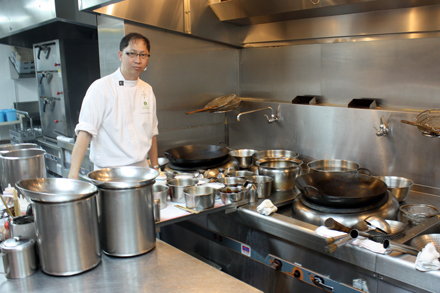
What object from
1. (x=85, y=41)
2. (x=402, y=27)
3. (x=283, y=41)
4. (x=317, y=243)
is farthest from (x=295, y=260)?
(x=85, y=41)

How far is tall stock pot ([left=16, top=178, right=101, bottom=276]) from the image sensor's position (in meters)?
1.15

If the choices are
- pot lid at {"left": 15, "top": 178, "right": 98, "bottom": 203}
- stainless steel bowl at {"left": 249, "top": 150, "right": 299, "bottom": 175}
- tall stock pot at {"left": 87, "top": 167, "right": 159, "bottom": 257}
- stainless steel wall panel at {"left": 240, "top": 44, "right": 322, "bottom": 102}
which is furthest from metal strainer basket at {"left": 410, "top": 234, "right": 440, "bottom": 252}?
stainless steel wall panel at {"left": 240, "top": 44, "right": 322, "bottom": 102}

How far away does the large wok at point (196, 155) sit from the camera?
253 centimetres

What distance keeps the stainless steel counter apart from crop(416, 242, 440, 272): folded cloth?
0.65m

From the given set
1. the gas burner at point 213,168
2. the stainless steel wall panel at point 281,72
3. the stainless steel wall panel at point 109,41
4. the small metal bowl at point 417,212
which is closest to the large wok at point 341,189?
the small metal bowl at point 417,212

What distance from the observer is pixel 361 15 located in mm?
2537

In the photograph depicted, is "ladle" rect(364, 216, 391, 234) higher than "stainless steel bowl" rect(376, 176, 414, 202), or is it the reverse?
"stainless steel bowl" rect(376, 176, 414, 202)

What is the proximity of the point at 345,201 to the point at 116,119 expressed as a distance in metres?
1.40

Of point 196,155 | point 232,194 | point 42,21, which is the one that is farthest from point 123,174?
point 42,21

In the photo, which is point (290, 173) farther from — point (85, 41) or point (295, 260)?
point (85, 41)

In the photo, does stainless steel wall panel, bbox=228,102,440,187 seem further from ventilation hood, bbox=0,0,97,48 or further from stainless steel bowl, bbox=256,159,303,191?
ventilation hood, bbox=0,0,97,48

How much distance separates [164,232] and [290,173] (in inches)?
41.4

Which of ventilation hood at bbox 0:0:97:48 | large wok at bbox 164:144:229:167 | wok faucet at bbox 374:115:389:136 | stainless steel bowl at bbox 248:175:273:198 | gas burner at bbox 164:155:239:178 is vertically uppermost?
ventilation hood at bbox 0:0:97:48

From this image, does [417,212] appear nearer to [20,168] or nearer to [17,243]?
[17,243]
